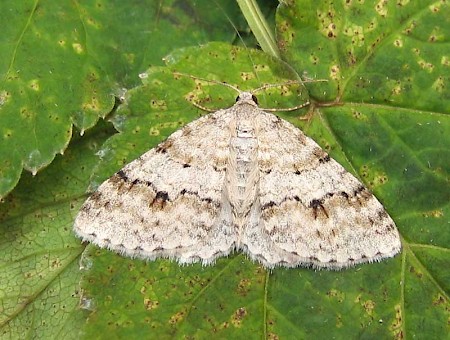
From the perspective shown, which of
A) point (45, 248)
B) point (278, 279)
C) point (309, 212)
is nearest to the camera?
point (278, 279)

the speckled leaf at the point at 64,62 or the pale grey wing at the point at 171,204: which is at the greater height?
the speckled leaf at the point at 64,62

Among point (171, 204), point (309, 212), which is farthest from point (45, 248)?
point (309, 212)

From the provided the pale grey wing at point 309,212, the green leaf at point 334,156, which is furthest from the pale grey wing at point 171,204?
the pale grey wing at point 309,212

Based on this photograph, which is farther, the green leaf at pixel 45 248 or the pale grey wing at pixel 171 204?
the green leaf at pixel 45 248

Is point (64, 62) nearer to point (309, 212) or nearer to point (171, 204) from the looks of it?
point (171, 204)

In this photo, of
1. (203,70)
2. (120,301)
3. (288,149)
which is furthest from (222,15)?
(120,301)

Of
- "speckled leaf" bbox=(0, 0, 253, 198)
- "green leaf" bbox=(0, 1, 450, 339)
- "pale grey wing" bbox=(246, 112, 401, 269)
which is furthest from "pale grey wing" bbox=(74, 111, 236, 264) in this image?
"speckled leaf" bbox=(0, 0, 253, 198)

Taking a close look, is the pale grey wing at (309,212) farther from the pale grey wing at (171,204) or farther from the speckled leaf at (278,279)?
the pale grey wing at (171,204)
